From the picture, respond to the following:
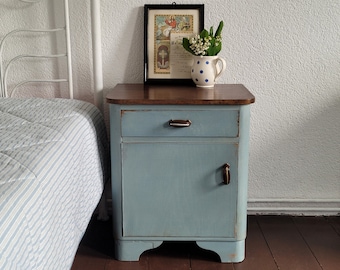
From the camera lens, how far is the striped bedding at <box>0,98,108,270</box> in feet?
3.23

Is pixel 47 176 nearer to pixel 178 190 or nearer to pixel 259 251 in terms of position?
pixel 178 190

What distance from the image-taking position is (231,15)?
208 centimetres

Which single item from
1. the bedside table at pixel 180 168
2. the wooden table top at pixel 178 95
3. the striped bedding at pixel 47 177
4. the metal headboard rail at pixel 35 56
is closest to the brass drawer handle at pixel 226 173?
the bedside table at pixel 180 168

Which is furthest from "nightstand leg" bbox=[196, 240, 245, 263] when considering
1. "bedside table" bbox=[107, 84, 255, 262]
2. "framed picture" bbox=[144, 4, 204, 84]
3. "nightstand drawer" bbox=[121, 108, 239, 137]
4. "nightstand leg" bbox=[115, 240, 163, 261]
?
"framed picture" bbox=[144, 4, 204, 84]

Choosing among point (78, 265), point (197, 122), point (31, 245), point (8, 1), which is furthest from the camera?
point (8, 1)

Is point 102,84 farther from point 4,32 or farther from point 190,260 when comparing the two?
point 190,260

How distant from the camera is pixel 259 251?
1976 millimetres

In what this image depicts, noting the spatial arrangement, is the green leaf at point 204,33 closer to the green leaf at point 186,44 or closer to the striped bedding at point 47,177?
the green leaf at point 186,44

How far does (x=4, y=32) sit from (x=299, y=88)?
135 centimetres

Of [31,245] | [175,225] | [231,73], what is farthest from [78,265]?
[231,73]

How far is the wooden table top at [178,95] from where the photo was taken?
1717 millimetres

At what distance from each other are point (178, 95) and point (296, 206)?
2.97ft

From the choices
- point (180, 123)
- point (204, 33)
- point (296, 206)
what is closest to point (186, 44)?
point (204, 33)

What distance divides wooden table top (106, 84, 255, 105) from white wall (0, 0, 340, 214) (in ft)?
0.52
